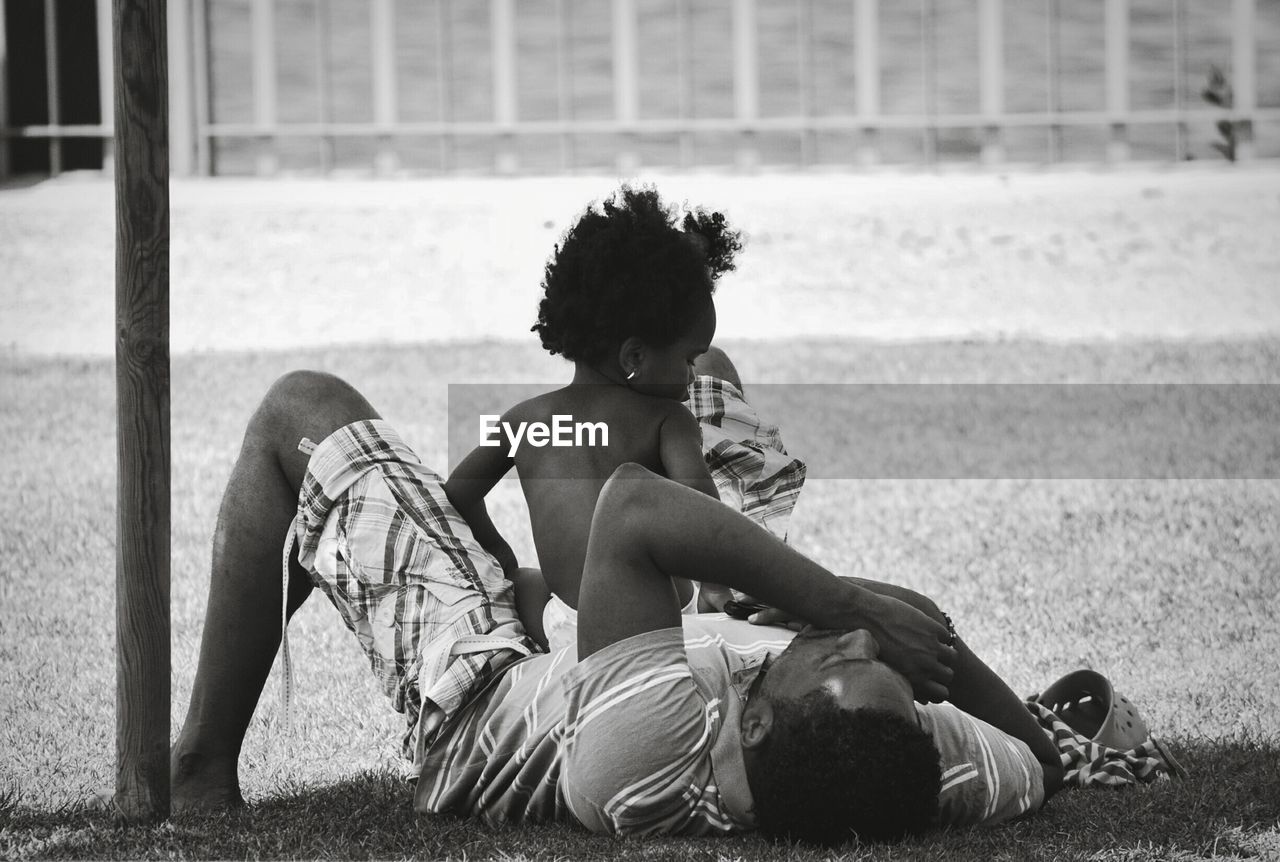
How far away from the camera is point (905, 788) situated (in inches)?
100

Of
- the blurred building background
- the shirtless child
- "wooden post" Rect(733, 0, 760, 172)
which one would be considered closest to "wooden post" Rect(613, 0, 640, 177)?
the blurred building background

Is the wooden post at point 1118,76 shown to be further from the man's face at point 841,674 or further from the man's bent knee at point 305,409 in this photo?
the man's face at point 841,674

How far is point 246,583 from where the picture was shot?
3166 mm

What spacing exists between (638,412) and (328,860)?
113cm

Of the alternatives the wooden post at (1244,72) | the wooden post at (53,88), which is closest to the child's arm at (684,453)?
the wooden post at (1244,72)

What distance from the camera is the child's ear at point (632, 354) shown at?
3354 millimetres

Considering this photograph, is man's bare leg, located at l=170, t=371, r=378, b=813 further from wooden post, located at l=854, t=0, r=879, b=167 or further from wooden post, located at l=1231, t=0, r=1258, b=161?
wooden post, located at l=1231, t=0, r=1258, b=161

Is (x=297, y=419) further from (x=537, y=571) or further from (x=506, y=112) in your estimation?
(x=506, y=112)

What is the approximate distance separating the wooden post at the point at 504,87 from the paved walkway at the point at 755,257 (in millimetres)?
482

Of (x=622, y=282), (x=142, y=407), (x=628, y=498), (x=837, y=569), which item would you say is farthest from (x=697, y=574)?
(x=837, y=569)

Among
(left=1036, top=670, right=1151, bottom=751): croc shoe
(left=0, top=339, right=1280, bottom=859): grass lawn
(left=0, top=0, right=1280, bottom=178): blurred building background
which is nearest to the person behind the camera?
(left=0, top=339, right=1280, bottom=859): grass lawn

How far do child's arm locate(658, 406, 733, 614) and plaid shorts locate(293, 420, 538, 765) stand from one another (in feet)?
1.42

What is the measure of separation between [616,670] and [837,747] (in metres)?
0.43

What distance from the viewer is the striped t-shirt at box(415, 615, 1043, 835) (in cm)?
267
